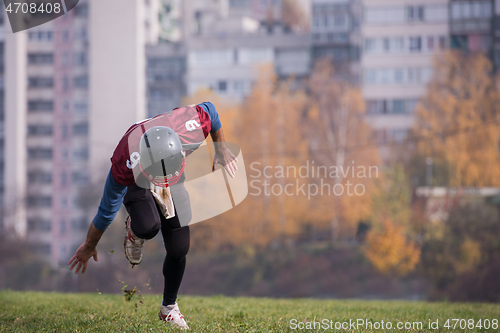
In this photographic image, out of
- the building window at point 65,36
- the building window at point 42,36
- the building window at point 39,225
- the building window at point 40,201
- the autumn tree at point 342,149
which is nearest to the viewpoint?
the autumn tree at point 342,149

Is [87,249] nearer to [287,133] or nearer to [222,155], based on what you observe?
[222,155]

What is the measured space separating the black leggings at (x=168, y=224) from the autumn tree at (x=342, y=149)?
118 ft

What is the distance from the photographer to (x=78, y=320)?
15.9 feet

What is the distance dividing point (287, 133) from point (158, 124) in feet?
128

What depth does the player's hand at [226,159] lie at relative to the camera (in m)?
4.78

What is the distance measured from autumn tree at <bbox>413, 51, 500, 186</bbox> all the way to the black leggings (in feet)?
132

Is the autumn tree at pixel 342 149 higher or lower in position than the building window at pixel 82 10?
lower

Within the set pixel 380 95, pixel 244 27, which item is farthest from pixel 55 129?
pixel 380 95

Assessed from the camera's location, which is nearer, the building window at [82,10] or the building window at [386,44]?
the building window at [386,44]

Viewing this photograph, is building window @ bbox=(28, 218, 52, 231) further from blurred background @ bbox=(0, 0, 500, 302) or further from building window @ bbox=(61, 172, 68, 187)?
building window @ bbox=(61, 172, 68, 187)

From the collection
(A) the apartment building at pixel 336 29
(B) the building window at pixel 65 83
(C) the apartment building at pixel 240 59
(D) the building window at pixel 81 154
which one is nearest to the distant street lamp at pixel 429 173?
(A) the apartment building at pixel 336 29

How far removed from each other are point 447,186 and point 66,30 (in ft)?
155

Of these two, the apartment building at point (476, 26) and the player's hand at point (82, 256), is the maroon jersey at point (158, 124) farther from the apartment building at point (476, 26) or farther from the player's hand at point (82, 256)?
the apartment building at point (476, 26)

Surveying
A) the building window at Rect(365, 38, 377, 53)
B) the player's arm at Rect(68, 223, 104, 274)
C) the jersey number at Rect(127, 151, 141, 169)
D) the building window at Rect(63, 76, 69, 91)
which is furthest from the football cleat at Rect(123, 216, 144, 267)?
the building window at Rect(63, 76, 69, 91)
